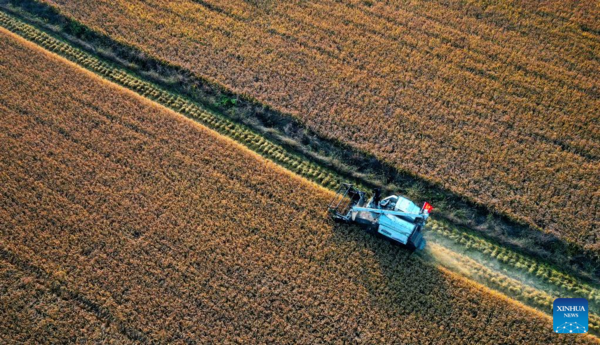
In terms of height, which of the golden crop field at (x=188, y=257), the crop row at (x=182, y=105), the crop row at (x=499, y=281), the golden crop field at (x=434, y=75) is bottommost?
the golden crop field at (x=188, y=257)

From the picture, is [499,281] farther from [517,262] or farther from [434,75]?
[434,75]

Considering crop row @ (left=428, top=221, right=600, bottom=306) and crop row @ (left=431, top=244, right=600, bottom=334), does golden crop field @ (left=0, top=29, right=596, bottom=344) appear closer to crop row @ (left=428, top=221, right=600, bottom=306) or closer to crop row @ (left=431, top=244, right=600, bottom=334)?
crop row @ (left=431, top=244, right=600, bottom=334)

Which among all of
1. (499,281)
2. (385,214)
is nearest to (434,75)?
(385,214)

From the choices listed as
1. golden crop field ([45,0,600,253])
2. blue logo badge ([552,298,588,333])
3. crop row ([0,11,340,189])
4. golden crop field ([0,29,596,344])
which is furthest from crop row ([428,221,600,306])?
crop row ([0,11,340,189])

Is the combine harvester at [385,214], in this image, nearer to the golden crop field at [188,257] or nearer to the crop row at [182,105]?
the golden crop field at [188,257]

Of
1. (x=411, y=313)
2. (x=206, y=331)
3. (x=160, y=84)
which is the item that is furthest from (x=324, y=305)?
(x=160, y=84)

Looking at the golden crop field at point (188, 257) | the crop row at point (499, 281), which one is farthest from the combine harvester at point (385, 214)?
the crop row at point (499, 281)

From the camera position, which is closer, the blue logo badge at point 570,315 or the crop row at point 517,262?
the blue logo badge at point 570,315
